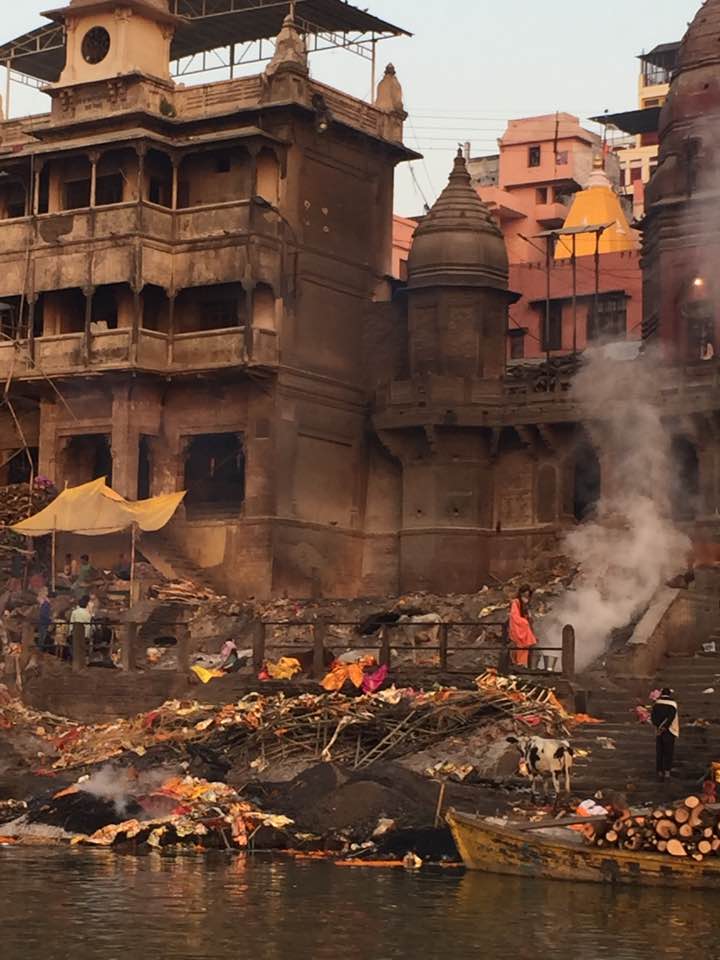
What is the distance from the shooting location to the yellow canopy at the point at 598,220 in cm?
6300

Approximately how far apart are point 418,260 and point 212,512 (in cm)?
733

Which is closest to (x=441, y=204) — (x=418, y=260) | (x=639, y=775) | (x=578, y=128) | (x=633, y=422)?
(x=418, y=260)

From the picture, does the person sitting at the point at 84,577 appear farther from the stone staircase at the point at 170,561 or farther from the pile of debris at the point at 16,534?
the stone staircase at the point at 170,561

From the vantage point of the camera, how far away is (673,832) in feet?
A: 71.6

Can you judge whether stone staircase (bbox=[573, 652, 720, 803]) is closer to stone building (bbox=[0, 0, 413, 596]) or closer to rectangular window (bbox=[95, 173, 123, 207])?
stone building (bbox=[0, 0, 413, 596])

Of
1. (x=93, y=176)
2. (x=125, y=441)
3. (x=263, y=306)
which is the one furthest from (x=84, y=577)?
(x=93, y=176)

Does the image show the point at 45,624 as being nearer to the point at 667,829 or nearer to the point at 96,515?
the point at 96,515

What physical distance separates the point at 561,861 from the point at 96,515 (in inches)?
918

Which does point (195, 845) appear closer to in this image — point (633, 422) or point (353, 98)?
point (633, 422)

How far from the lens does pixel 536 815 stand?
2512cm

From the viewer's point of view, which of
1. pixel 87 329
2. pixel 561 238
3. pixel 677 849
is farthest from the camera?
pixel 561 238

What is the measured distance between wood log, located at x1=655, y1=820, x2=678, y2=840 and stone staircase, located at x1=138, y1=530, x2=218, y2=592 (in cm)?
2428

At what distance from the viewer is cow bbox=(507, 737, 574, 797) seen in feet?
85.9

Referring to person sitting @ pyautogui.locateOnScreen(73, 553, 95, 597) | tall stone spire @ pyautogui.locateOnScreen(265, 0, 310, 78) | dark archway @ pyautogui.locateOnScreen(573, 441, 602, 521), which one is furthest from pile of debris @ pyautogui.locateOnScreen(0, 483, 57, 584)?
dark archway @ pyautogui.locateOnScreen(573, 441, 602, 521)
